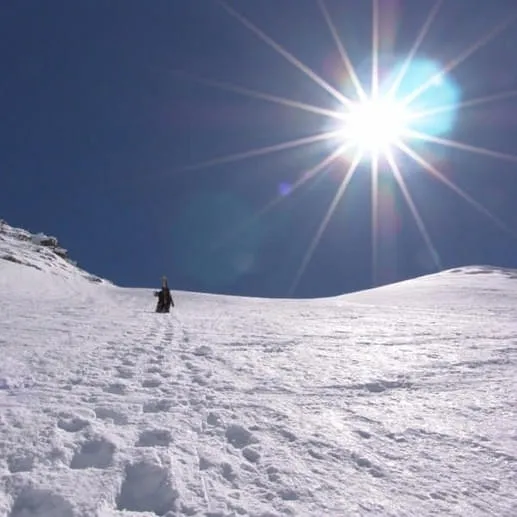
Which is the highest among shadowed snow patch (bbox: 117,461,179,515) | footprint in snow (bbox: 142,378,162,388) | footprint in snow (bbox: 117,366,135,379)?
footprint in snow (bbox: 117,366,135,379)

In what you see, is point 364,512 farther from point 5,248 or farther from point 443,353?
point 5,248

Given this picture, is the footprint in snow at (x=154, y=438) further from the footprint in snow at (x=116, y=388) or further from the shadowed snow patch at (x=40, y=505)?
the footprint in snow at (x=116, y=388)

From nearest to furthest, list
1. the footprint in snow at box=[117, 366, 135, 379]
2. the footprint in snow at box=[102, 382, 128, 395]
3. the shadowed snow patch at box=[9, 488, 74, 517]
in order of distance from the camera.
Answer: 1. the shadowed snow patch at box=[9, 488, 74, 517]
2. the footprint in snow at box=[102, 382, 128, 395]
3. the footprint in snow at box=[117, 366, 135, 379]

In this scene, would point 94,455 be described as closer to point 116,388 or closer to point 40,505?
point 40,505

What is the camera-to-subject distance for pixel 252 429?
15.8 feet

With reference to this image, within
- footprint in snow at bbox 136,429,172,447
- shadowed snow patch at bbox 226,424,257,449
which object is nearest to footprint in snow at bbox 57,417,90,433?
footprint in snow at bbox 136,429,172,447

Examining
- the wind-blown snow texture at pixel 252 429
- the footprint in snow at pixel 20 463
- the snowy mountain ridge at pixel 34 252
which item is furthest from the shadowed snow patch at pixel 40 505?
the snowy mountain ridge at pixel 34 252

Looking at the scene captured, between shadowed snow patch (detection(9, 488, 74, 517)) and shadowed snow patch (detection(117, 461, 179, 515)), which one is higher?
shadowed snow patch (detection(117, 461, 179, 515))

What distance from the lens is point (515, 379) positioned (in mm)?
7340

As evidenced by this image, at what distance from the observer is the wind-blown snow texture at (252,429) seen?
3.45 metres

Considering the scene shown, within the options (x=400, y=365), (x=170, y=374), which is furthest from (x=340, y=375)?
(x=170, y=374)

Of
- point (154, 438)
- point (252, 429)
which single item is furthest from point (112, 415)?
point (252, 429)

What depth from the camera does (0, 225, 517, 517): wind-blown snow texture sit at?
3447 mm

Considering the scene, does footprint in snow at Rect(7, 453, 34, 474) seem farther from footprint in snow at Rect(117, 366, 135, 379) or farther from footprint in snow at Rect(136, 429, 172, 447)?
footprint in snow at Rect(117, 366, 135, 379)
